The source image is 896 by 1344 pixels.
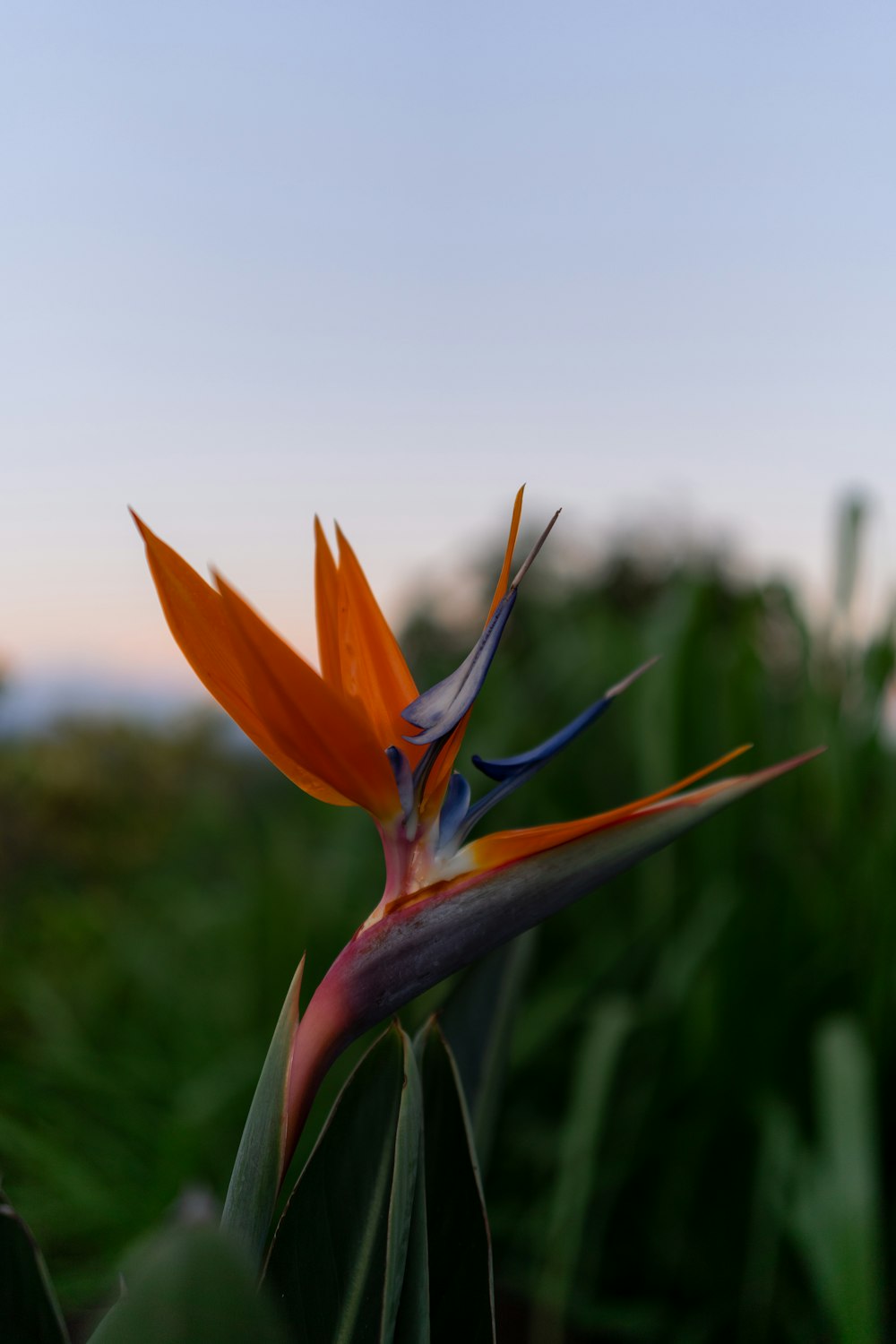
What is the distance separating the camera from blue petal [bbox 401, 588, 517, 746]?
288mm

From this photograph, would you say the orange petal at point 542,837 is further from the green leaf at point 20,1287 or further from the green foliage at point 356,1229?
the green leaf at point 20,1287

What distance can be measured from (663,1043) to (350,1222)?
79 centimetres

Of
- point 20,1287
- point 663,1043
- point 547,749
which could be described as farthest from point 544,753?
point 663,1043

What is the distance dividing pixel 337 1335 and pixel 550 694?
3.69ft

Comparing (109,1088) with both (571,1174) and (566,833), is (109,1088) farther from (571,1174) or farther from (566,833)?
(566,833)

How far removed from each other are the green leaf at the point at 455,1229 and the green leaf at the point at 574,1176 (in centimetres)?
52

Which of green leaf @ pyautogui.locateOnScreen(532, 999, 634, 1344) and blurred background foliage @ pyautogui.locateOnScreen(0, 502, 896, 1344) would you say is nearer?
green leaf @ pyautogui.locateOnScreen(532, 999, 634, 1344)

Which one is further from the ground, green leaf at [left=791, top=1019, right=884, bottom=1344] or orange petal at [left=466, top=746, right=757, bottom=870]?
orange petal at [left=466, top=746, right=757, bottom=870]

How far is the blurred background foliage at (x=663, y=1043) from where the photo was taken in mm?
904

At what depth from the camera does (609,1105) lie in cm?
103

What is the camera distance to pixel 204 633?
0.29 metres

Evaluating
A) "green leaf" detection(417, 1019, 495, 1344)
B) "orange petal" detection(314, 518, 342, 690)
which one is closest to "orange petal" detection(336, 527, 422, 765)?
"orange petal" detection(314, 518, 342, 690)

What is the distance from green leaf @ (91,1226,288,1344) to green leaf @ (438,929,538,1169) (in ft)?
0.64

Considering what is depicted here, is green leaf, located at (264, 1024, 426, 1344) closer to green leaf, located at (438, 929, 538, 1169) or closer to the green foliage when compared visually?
the green foliage
